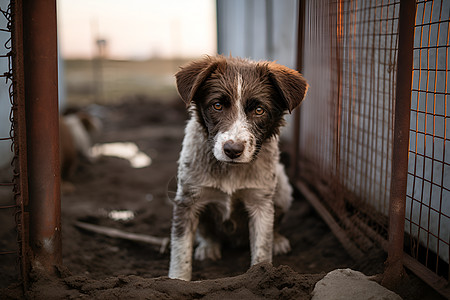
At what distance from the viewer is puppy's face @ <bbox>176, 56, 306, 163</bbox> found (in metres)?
3.10

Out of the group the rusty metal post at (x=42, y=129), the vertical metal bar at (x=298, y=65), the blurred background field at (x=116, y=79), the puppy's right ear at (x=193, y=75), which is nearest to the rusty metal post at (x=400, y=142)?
the puppy's right ear at (x=193, y=75)

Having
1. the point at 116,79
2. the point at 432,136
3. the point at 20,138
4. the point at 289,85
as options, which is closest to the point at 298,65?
the point at 289,85

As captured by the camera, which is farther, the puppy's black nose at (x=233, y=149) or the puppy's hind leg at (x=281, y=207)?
the puppy's hind leg at (x=281, y=207)

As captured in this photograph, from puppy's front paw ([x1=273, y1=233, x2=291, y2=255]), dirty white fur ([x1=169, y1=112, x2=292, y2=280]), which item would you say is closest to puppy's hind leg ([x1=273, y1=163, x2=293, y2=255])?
puppy's front paw ([x1=273, y1=233, x2=291, y2=255])

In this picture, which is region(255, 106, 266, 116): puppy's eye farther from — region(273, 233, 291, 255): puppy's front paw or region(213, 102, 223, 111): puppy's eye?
region(273, 233, 291, 255): puppy's front paw

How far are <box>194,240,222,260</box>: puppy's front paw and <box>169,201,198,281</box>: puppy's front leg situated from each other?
0.55m

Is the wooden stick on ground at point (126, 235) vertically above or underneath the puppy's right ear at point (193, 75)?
underneath

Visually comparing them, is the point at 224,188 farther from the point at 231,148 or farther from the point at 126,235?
the point at 126,235

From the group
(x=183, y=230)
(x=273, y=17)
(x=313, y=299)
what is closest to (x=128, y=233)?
(x=183, y=230)

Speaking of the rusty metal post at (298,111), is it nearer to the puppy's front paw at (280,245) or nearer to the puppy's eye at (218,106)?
the puppy's front paw at (280,245)

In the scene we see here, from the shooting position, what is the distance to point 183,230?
3592mm

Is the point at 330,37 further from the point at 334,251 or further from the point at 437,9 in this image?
the point at 334,251

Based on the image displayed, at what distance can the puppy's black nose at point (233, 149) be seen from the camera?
3.01 metres

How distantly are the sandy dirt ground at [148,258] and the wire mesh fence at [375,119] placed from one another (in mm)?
322
